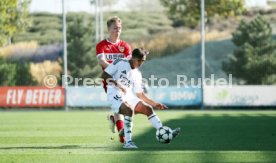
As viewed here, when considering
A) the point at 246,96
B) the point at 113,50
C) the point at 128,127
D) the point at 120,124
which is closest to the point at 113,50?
the point at 113,50

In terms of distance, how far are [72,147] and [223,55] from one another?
1736 inches

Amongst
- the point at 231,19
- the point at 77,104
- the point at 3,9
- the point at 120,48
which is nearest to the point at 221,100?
the point at 77,104

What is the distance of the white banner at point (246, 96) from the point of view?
34000 mm

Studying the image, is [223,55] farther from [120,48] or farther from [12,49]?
[120,48]

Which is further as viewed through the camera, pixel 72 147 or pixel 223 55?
pixel 223 55

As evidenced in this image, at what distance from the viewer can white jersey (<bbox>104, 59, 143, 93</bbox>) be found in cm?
1293

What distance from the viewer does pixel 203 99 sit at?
114 feet

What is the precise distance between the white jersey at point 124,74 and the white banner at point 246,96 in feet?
70.7

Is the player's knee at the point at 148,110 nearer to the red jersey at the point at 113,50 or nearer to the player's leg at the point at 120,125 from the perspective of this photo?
the player's leg at the point at 120,125

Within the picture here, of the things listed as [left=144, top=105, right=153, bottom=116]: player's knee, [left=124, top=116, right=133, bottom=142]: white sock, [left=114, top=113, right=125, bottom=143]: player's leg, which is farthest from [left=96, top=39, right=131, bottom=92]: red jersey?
[left=144, top=105, right=153, bottom=116]: player's knee

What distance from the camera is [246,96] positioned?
34.2 m

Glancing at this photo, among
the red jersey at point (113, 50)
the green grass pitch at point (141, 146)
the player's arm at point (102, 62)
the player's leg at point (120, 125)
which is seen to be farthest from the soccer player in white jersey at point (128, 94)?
the red jersey at point (113, 50)

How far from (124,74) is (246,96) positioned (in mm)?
21983
